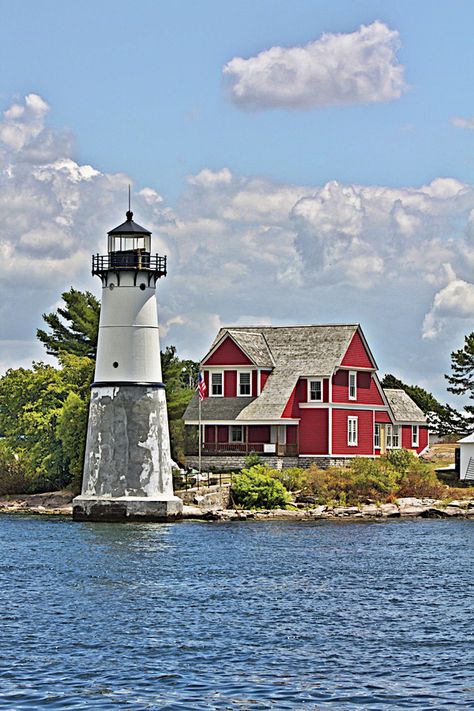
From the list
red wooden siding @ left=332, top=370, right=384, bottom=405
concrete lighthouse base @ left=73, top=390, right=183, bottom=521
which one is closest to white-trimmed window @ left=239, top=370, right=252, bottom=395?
red wooden siding @ left=332, top=370, right=384, bottom=405

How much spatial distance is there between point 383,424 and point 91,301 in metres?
22.4

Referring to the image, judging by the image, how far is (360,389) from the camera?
238 feet

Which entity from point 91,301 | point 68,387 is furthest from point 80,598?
point 91,301

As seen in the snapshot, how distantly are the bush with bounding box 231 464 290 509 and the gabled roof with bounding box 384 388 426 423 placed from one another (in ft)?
65.5

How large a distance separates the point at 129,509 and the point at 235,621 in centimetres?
2589

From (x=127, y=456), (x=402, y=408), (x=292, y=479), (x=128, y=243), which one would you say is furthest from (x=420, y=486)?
(x=128, y=243)

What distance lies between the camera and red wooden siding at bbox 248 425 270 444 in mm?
70500

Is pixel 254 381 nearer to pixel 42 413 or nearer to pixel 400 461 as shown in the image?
pixel 400 461

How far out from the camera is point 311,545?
47375 mm

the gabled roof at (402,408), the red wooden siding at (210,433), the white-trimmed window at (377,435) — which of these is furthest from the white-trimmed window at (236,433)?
the gabled roof at (402,408)

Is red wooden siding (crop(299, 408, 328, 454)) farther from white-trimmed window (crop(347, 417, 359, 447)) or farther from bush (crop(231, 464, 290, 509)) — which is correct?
bush (crop(231, 464, 290, 509))

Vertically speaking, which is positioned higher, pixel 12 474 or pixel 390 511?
pixel 12 474

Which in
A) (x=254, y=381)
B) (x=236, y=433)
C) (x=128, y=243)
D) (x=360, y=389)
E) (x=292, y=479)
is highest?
(x=128, y=243)

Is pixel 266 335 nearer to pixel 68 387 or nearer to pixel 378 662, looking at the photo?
pixel 68 387
